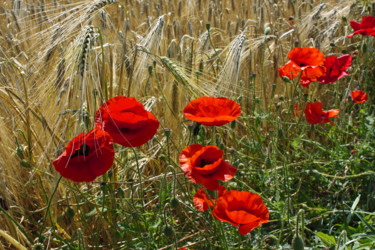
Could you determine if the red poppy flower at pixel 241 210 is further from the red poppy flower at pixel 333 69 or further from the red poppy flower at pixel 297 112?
the red poppy flower at pixel 297 112

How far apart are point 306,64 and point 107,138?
1.07 m

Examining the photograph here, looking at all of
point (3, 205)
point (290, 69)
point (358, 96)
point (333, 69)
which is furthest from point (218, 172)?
point (358, 96)

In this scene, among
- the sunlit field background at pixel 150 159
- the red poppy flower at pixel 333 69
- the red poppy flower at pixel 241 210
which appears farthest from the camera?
the red poppy flower at pixel 333 69

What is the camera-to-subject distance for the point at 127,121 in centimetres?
111

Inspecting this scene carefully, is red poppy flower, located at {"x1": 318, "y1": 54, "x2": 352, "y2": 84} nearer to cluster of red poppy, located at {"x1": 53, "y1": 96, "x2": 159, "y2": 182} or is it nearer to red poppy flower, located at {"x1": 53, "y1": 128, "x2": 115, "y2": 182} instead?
cluster of red poppy, located at {"x1": 53, "y1": 96, "x2": 159, "y2": 182}

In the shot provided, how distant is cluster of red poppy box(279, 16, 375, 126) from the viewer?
1647 mm

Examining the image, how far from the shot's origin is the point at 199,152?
106 centimetres

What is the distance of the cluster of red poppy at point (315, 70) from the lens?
1.65 m

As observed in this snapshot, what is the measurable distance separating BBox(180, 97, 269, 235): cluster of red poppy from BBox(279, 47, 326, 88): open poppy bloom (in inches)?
28.0

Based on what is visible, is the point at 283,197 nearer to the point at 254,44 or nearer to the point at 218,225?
the point at 218,225

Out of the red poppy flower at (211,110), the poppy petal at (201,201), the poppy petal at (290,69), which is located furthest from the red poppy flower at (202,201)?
the poppy petal at (290,69)

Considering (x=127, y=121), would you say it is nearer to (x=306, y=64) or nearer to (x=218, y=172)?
(x=218, y=172)

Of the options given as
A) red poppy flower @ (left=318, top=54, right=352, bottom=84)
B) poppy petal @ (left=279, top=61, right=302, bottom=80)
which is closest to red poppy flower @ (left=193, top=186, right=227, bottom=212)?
poppy petal @ (left=279, top=61, right=302, bottom=80)

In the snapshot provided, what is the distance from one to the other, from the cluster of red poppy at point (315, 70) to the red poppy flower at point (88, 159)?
0.95 meters
